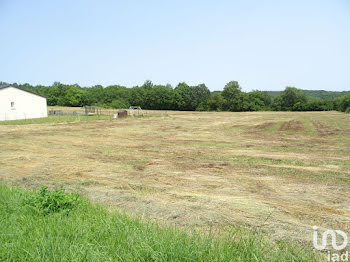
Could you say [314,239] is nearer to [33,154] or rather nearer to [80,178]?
[80,178]

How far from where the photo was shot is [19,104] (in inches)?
1676

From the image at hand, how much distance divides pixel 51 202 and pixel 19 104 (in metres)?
42.9

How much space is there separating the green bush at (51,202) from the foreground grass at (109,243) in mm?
138

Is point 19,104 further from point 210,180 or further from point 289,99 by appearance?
point 289,99

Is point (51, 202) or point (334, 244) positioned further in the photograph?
point (51, 202)

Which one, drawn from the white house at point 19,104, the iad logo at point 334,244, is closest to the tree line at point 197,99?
the white house at point 19,104

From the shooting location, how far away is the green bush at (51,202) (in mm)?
5721

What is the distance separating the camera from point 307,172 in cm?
1066

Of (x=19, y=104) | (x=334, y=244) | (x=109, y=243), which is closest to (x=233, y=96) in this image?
(x=19, y=104)

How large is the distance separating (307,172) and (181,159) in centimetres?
563

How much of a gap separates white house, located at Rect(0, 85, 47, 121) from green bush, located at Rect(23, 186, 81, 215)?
39.8 m

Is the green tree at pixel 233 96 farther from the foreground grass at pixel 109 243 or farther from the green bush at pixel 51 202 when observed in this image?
the foreground grass at pixel 109 243

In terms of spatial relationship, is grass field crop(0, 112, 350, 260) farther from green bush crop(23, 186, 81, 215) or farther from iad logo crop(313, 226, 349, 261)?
green bush crop(23, 186, 81, 215)

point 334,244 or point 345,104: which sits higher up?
point 345,104
